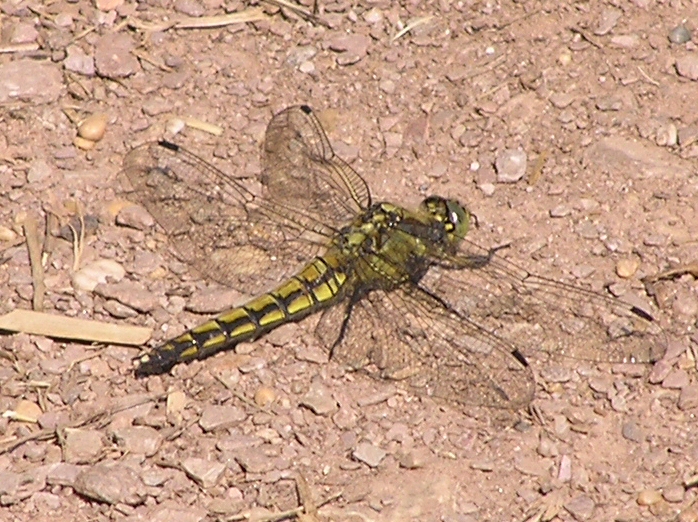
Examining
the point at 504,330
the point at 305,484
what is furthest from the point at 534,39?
the point at 305,484

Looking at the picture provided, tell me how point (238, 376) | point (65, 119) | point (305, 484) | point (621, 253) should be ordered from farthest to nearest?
point (65, 119) → point (621, 253) → point (238, 376) → point (305, 484)

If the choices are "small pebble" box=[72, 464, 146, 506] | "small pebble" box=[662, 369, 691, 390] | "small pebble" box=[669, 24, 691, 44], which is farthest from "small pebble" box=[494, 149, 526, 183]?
"small pebble" box=[72, 464, 146, 506]

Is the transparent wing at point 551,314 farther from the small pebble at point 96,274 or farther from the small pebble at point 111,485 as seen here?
the small pebble at point 111,485

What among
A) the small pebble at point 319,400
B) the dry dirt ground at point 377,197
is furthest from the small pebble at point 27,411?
the small pebble at point 319,400

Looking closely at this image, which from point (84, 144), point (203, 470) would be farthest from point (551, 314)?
point (84, 144)

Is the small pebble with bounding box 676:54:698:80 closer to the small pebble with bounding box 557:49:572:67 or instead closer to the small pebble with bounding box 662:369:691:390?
the small pebble with bounding box 557:49:572:67

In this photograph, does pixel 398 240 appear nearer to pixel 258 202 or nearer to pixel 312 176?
pixel 312 176

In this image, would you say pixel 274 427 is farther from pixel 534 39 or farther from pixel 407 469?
pixel 534 39

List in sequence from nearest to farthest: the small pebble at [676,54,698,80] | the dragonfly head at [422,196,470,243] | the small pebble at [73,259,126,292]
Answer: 1. the small pebble at [73,259,126,292]
2. the dragonfly head at [422,196,470,243]
3. the small pebble at [676,54,698,80]
